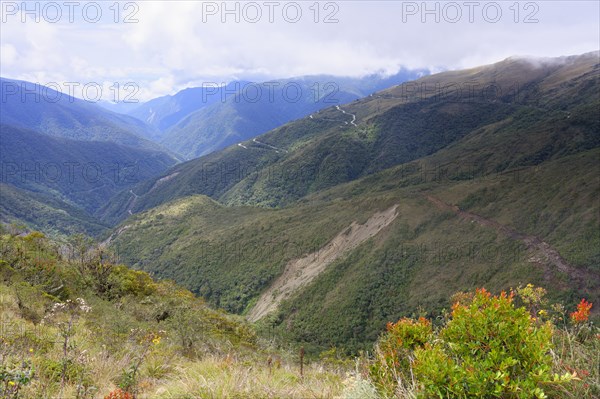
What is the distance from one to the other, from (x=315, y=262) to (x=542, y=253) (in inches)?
1360

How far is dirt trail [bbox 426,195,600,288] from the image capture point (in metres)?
42.2

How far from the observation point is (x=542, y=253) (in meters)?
47.8

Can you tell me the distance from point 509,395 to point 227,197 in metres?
184

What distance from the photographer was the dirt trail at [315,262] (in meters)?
62.5

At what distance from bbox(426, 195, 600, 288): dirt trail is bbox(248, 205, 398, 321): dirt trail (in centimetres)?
1389

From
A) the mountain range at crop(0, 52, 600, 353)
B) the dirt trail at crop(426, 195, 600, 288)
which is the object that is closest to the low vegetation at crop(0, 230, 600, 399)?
the mountain range at crop(0, 52, 600, 353)

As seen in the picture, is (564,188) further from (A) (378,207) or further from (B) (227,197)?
(B) (227,197)

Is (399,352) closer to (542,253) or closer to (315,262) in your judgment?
(542,253)

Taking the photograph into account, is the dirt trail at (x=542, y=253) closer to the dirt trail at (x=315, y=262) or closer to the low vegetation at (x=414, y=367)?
the dirt trail at (x=315, y=262)

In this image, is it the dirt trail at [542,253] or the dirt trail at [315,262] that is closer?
the dirt trail at [542,253]

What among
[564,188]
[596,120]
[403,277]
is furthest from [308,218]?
[596,120]

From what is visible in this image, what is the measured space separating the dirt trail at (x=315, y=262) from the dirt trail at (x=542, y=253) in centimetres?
1389

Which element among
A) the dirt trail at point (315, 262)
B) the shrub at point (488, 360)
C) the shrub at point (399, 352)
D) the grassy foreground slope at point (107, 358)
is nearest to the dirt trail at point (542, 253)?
the dirt trail at point (315, 262)

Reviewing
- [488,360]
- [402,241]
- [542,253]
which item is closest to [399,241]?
[402,241]
